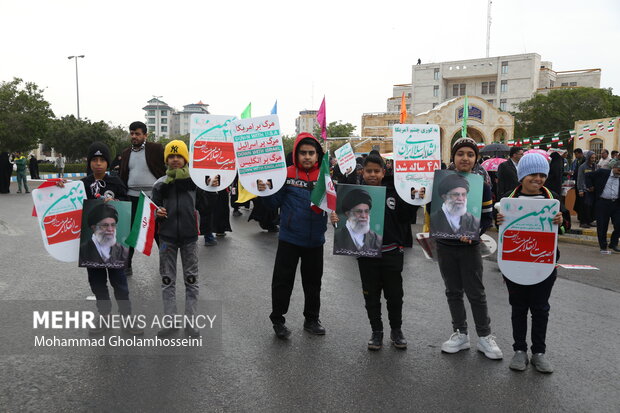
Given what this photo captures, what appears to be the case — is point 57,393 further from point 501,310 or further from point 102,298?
point 501,310

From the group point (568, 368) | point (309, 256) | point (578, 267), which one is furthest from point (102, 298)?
point (578, 267)

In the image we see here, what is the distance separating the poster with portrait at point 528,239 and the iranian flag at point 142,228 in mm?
2916

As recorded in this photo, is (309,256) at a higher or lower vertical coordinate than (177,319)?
higher

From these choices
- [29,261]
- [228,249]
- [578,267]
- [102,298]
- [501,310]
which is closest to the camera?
[102,298]

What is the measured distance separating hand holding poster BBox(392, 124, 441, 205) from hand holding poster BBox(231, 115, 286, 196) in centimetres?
104

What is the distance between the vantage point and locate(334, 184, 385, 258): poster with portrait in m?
4.29

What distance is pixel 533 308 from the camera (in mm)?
4062

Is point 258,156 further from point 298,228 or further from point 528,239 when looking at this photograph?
point 528,239

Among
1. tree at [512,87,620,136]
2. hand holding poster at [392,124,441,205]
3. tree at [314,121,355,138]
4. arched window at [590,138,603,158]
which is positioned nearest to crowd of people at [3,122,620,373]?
hand holding poster at [392,124,441,205]

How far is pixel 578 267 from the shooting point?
829 cm

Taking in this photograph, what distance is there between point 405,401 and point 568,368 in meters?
1.53

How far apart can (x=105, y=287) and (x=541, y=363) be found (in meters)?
3.76

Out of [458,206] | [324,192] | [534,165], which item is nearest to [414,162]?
[458,206]

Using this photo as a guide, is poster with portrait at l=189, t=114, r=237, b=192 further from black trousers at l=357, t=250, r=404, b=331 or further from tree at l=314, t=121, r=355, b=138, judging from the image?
tree at l=314, t=121, r=355, b=138
